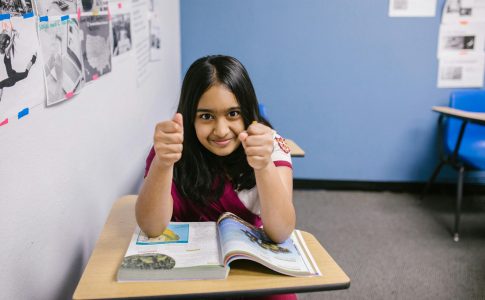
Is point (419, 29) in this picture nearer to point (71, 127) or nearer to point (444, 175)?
point (444, 175)

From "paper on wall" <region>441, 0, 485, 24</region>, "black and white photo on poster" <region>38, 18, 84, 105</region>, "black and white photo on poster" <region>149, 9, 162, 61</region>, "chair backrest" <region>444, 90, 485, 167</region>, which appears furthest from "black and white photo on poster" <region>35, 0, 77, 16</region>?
"paper on wall" <region>441, 0, 485, 24</region>

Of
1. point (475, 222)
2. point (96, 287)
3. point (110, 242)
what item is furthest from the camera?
point (475, 222)

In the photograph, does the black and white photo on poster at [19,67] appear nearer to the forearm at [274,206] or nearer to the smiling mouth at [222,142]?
the smiling mouth at [222,142]

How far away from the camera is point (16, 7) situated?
860 millimetres

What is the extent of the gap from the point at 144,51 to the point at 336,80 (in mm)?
1614

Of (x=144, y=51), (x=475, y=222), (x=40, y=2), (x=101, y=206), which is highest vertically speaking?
(x=40, y=2)

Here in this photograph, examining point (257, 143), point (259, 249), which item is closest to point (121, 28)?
point (257, 143)

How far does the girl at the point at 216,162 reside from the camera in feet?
3.14

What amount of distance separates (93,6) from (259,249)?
898 mm

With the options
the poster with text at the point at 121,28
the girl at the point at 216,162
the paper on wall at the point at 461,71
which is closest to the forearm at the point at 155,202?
the girl at the point at 216,162

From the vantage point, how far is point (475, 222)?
2.82m

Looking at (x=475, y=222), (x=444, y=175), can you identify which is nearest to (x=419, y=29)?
(x=444, y=175)

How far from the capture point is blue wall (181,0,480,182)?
10.1ft

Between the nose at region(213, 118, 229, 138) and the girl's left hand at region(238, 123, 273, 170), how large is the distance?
119mm
